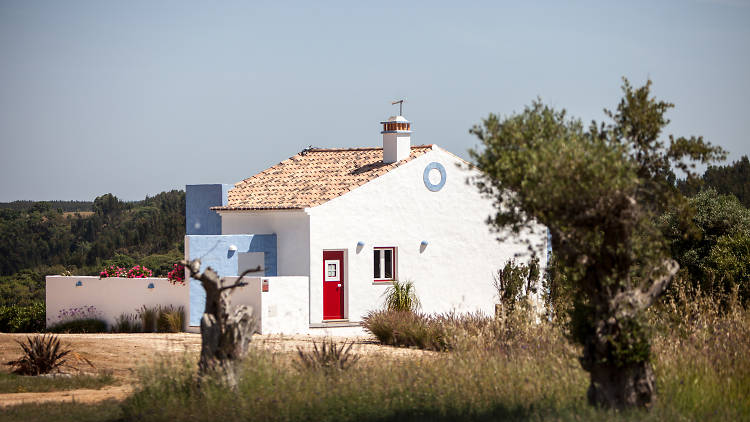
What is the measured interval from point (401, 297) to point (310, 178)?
210 inches

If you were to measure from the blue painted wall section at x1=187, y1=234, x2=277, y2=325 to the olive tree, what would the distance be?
15.4 metres

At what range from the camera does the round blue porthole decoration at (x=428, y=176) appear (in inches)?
1094

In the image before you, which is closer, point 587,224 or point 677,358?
point 587,224

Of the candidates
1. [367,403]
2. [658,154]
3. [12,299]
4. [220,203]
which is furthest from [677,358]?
[12,299]

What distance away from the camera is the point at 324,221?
26.1 m

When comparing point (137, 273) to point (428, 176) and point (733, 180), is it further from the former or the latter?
point (733, 180)

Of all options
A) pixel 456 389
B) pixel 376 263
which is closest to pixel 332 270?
pixel 376 263

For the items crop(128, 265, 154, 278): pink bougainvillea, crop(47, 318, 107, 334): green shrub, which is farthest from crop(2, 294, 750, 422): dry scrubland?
crop(128, 265, 154, 278): pink bougainvillea

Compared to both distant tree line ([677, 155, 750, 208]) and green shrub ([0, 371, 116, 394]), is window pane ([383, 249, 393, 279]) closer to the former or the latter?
green shrub ([0, 371, 116, 394])

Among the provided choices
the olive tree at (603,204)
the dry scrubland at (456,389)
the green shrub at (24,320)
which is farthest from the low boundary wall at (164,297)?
the olive tree at (603,204)

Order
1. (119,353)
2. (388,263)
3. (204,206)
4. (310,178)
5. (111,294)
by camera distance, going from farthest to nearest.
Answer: (204,206) < (310,178) < (388,263) < (111,294) < (119,353)

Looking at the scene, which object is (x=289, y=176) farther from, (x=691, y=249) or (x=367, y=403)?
(x=367, y=403)

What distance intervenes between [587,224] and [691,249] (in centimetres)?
2466

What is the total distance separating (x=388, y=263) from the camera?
27.4 metres
